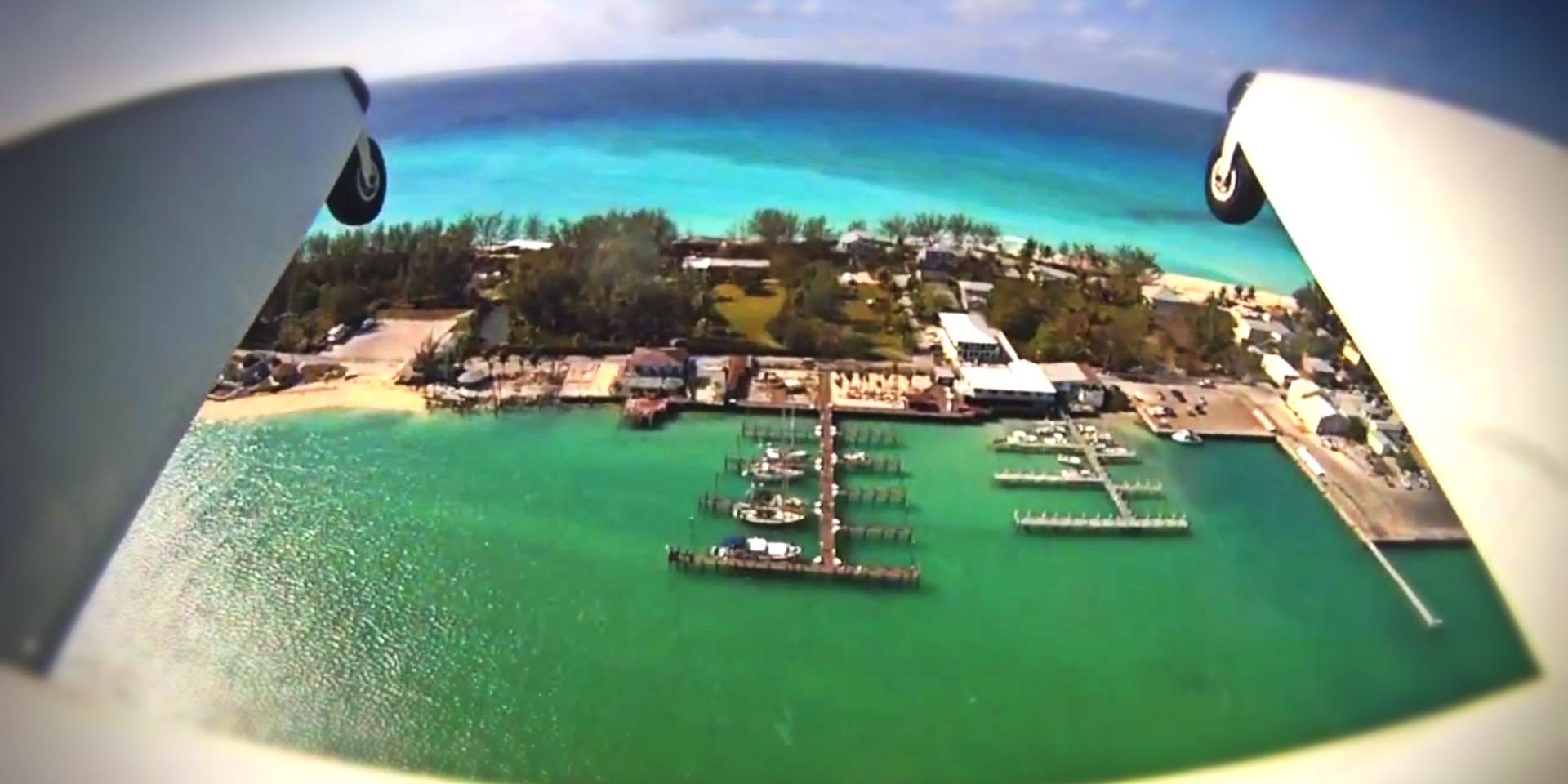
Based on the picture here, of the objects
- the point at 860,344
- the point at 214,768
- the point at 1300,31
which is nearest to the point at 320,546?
the point at 214,768

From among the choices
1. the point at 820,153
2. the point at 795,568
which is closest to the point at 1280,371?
the point at 795,568

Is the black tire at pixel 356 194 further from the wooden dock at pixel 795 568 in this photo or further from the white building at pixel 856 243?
the white building at pixel 856 243

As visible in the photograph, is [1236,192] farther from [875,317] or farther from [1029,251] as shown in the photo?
[1029,251]

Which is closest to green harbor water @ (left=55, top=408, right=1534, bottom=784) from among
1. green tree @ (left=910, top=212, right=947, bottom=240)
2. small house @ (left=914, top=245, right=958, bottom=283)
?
small house @ (left=914, top=245, right=958, bottom=283)

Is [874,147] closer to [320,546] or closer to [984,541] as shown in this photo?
[984,541]

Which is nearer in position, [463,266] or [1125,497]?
[1125,497]

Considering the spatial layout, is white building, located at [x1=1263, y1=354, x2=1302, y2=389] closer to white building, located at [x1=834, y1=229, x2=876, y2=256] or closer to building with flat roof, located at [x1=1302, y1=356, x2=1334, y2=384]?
building with flat roof, located at [x1=1302, y1=356, x2=1334, y2=384]

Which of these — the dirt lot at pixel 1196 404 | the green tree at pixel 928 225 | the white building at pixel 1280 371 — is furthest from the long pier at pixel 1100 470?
the green tree at pixel 928 225
